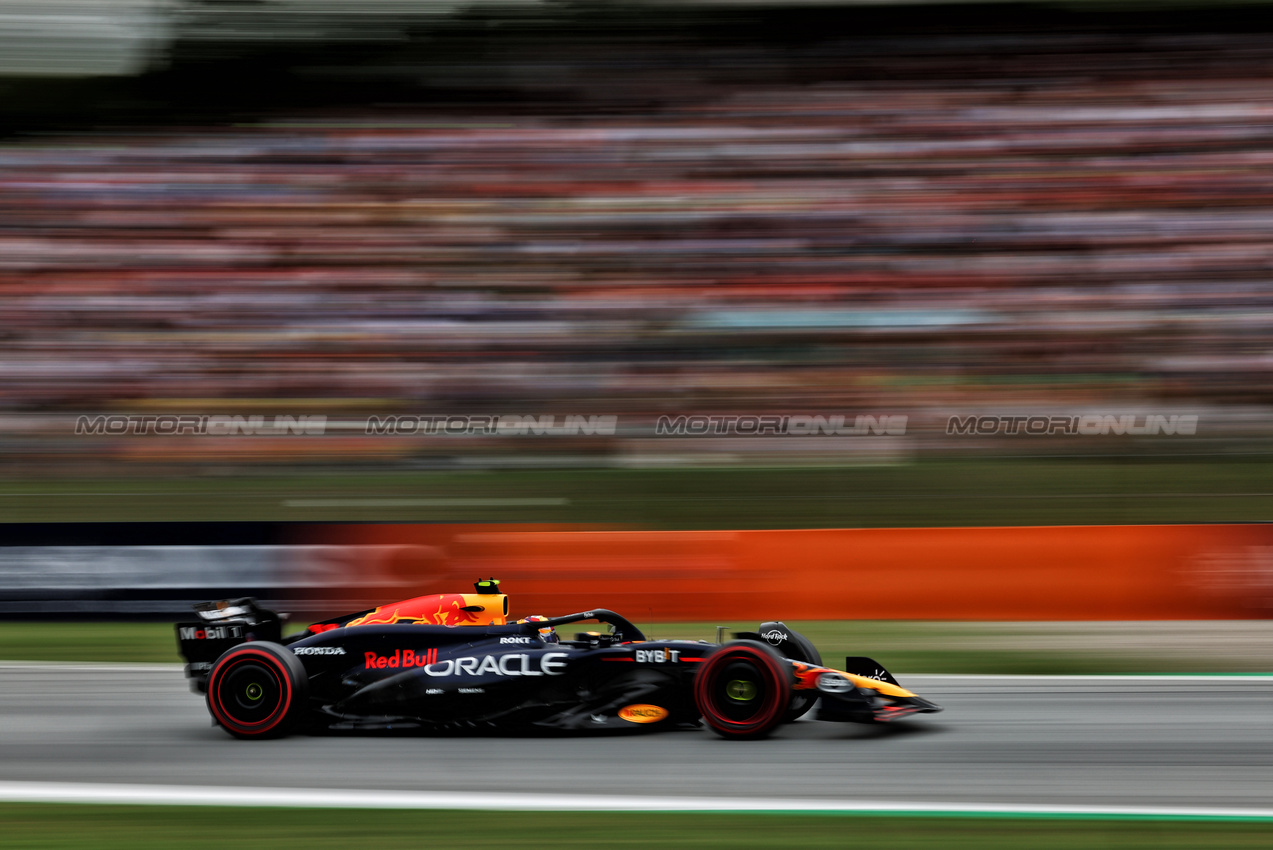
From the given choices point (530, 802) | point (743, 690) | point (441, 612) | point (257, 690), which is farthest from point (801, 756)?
point (257, 690)

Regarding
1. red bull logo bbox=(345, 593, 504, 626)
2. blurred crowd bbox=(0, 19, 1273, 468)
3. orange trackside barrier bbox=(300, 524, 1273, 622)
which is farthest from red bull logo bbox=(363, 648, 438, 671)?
blurred crowd bbox=(0, 19, 1273, 468)

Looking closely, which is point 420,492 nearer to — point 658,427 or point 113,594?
point 658,427

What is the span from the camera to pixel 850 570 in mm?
8398

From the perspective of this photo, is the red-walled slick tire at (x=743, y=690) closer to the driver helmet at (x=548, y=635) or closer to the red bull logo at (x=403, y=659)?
the driver helmet at (x=548, y=635)

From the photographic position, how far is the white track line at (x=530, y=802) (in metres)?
4.16

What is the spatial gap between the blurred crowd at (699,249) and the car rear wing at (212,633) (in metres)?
6.51

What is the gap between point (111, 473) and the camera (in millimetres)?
11531

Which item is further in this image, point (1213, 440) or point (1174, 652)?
point (1213, 440)

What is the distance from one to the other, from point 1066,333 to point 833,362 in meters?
2.20

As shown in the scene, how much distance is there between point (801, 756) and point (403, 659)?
1632 mm

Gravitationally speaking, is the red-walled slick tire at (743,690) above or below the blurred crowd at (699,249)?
below

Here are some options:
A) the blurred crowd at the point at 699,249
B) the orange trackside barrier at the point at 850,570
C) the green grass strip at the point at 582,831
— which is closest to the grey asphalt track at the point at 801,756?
the green grass strip at the point at 582,831

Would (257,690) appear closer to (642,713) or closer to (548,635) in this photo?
(548,635)

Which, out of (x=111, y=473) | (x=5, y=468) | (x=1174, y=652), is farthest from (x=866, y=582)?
(x=5, y=468)
